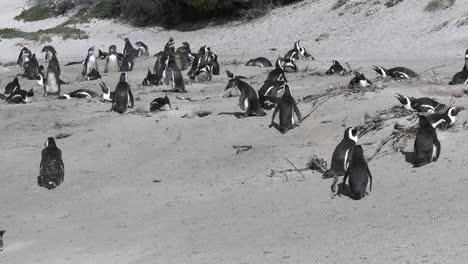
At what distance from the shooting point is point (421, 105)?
999 centimetres

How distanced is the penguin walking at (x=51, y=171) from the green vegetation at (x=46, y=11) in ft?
69.6

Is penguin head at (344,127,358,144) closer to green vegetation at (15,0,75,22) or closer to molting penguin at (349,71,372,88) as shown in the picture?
molting penguin at (349,71,372,88)

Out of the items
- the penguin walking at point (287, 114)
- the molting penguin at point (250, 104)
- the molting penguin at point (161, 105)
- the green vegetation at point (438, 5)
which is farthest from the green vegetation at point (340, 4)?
the penguin walking at point (287, 114)

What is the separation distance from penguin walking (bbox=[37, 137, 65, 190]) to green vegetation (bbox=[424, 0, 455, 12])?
12.2 m

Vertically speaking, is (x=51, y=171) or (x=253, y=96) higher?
(x=51, y=171)

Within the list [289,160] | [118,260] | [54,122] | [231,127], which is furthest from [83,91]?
[118,260]

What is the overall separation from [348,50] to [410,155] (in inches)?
417

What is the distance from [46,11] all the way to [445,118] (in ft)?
77.3

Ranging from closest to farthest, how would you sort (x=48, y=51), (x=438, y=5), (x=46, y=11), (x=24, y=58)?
(x=438, y=5) < (x=24, y=58) < (x=48, y=51) < (x=46, y=11)

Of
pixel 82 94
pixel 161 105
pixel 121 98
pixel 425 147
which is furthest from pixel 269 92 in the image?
pixel 425 147

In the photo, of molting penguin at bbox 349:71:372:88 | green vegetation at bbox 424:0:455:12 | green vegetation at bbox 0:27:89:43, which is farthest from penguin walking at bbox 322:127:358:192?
green vegetation at bbox 0:27:89:43

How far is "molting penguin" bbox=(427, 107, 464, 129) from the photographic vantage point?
917 cm

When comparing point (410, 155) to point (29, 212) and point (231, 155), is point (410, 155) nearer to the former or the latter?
point (231, 155)

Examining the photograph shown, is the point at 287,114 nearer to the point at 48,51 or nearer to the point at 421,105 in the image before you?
the point at 421,105
